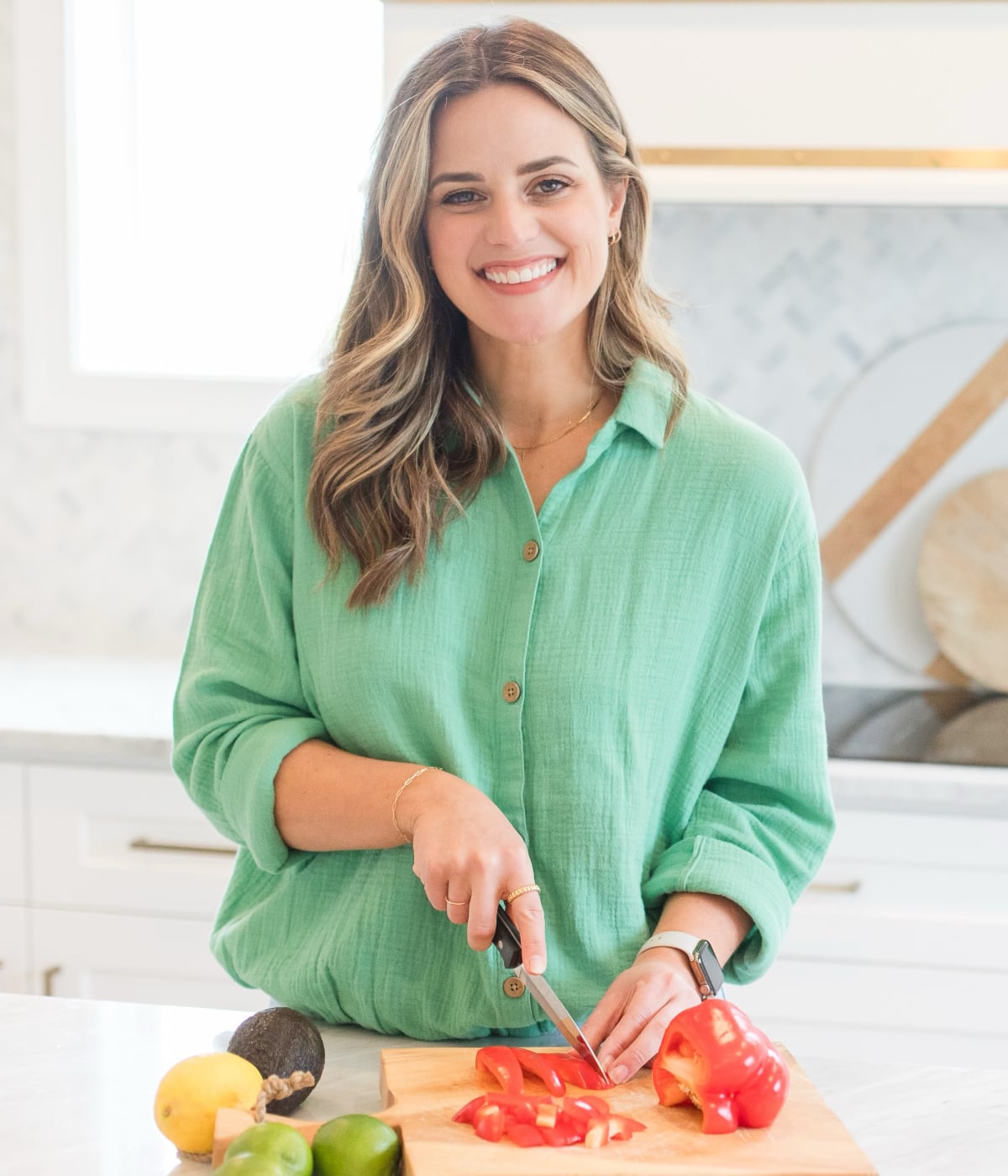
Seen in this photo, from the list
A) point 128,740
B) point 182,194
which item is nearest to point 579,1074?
point 128,740

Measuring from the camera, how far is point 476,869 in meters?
A: 0.96

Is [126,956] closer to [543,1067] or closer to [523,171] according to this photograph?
[543,1067]

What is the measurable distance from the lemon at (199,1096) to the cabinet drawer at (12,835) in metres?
1.20

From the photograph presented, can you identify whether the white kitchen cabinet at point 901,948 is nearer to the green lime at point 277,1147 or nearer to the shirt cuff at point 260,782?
the shirt cuff at point 260,782

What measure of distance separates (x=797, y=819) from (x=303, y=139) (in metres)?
1.87

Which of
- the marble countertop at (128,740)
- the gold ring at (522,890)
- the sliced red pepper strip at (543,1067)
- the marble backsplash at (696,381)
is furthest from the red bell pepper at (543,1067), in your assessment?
the marble backsplash at (696,381)

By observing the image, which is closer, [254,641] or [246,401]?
[254,641]

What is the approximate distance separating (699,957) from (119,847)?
1.20 m

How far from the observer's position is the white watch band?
3.48ft

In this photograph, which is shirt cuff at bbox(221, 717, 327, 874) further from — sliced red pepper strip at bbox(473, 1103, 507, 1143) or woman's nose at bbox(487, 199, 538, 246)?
woman's nose at bbox(487, 199, 538, 246)

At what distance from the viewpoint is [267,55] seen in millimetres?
2545

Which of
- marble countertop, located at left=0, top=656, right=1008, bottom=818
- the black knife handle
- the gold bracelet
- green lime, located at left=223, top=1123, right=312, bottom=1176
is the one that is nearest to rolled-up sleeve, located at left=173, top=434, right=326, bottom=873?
the gold bracelet

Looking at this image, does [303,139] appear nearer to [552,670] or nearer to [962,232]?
[962,232]

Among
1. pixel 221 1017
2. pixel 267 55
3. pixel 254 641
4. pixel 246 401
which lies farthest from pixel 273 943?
pixel 267 55
